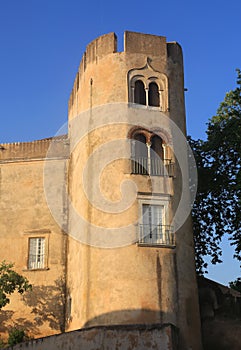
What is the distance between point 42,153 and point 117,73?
624 cm

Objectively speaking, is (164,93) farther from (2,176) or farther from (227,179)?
(2,176)

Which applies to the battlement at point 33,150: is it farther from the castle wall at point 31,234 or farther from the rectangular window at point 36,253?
the rectangular window at point 36,253

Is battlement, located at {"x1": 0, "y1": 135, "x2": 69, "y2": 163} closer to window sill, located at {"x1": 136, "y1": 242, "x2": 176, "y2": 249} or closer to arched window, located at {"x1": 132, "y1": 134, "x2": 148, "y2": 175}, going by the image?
arched window, located at {"x1": 132, "y1": 134, "x2": 148, "y2": 175}

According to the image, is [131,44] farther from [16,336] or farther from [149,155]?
[16,336]

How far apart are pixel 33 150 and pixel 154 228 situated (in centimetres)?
926

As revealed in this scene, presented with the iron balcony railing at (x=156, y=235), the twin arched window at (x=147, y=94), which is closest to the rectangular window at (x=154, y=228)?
the iron balcony railing at (x=156, y=235)

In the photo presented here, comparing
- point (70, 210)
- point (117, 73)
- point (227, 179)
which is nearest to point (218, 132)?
point (227, 179)

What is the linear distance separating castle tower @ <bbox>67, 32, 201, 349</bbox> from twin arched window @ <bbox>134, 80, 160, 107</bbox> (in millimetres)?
46

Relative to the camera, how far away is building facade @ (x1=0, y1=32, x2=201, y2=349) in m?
20.7

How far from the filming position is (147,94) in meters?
24.4

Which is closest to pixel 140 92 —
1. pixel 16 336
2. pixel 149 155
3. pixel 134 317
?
pixel 149 155

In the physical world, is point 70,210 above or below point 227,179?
below

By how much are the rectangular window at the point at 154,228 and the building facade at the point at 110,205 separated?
4 centimetres

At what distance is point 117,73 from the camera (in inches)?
965
